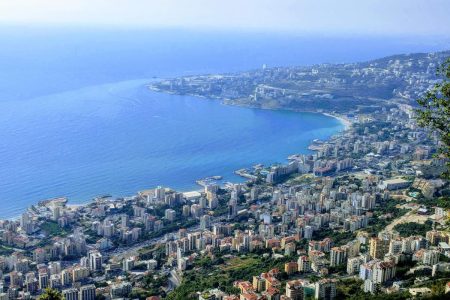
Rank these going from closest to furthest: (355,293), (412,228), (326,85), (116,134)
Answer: (355,293) < (412,228) < (116,134) < (326,85)

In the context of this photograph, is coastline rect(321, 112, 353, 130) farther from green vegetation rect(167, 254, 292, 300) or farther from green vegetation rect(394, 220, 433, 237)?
green vegetation rect(167, 254, 292, 300)

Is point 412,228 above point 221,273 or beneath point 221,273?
above

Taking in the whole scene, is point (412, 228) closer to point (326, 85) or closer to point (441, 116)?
point (441, 116)

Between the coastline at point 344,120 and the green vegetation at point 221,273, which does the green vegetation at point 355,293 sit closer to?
the green vegetation at point 221,273

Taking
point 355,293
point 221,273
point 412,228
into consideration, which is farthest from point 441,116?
point 412,228

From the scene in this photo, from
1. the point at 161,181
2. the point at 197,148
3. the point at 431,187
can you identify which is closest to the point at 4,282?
the point at 161,181

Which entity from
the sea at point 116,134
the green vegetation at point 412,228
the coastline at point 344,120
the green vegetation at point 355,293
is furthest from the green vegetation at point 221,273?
the coastline at point 344,120

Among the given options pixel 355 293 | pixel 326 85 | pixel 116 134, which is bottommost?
pixel 116 134
